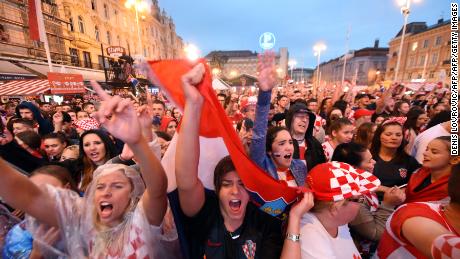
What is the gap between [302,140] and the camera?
3.65 meters

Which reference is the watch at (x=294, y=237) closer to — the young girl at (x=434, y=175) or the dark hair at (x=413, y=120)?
the young girl at (x=434, y=175)

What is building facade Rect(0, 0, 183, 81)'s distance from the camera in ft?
58.3

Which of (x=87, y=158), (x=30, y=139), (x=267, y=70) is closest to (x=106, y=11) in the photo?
(x=30, y=139)

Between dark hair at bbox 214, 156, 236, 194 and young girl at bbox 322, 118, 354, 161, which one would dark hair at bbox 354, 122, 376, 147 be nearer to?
young girl at bbox 322, 118, 354, 161

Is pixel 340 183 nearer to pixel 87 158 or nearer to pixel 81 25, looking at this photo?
pixel 87 158

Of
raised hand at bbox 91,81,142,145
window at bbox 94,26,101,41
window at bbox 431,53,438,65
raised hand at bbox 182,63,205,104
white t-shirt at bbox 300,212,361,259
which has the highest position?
window at bbox 94,26,101,41

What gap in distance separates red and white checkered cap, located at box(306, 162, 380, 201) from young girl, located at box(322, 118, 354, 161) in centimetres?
214

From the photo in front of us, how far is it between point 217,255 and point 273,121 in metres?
4.23

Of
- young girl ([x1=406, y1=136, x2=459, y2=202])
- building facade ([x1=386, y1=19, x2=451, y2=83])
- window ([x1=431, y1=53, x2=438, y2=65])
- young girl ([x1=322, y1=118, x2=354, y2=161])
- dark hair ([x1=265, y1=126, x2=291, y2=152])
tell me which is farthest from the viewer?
window ([x1=431, y1=53, x2=438, y2=65])

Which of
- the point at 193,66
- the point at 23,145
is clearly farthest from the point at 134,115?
the point at 23,145

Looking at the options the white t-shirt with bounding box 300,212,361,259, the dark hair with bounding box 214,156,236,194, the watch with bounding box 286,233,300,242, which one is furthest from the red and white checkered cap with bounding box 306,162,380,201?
the dark hair with bounding box 214,156,236,194

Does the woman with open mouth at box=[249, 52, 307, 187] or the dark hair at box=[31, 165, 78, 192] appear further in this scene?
the woman with open mouth at box=[249, 52, 307, 187]

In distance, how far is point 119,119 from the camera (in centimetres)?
145

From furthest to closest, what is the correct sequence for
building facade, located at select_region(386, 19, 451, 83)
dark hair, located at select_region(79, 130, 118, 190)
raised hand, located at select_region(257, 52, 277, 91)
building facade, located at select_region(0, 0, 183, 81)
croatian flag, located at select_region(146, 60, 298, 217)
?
building facade, located at select_region(386, 19, 451, 83) → building facade, located at select_region(0, 0, 183, 81) → dark hair, located at select_region(79, 130, 118, 190) → raised hand, located at select_region(257, 52, 277, 91) → croatian flag, located at select_region(146, 60, 298, 217)
